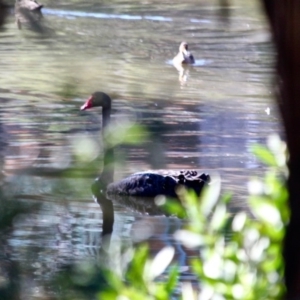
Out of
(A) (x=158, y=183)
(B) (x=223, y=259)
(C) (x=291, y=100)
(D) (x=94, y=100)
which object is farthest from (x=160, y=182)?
(C) (x=291, y=100)

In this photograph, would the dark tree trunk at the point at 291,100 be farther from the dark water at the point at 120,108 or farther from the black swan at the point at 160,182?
the black swan at the point at 160,182

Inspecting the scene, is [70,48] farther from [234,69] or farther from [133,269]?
[234,69]

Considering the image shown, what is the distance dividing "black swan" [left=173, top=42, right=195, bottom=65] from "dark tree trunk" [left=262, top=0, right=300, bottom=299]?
845cm

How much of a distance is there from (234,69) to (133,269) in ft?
26.6

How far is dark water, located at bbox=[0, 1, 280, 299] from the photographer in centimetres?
132

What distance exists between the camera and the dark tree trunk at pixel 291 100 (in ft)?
3.85

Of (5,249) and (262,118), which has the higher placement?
(5,249)

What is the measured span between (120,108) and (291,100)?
78 centimetres

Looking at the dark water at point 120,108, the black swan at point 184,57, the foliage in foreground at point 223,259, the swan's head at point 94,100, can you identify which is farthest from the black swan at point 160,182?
the foliage in foreground at point 223,259

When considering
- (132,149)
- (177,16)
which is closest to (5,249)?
(132,149)

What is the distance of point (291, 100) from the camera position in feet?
3.93

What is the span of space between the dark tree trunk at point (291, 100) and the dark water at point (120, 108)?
0.27ft

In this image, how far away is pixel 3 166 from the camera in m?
1.37

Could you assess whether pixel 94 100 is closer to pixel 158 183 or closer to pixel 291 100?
pixel 291 100
